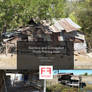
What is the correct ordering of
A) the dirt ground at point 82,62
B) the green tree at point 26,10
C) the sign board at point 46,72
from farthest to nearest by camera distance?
the green tree at point 26,10 < the dirt ground at point 82,62 < the sign board at point 46,72

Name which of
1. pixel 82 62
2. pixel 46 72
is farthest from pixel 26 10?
pixel 46 72

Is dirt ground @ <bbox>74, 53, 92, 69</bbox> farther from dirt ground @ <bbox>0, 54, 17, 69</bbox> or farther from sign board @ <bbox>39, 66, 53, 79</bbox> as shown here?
sign board @ <bbox>39, 66, 53, 79</bbox>

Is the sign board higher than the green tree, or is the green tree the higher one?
the green tree

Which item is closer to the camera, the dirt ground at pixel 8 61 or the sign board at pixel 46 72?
the sign board at pixel 46 72

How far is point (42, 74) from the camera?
1188 cm

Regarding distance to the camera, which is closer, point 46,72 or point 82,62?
point 46,72

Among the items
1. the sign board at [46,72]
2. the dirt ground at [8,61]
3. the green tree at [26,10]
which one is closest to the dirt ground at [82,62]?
the dirt ground at [8,61]

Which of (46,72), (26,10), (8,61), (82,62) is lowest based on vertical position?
(46,72)

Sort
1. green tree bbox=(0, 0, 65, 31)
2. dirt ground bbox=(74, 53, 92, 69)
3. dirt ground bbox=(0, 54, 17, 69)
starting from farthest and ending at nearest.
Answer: green tree bbox=(0, 0, 65, 31)
dirt ground bbox=(74, 53, 92, 69)
dirt ground bbox=(0, 54, 17, 69)

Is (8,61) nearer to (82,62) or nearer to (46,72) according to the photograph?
(82,62)

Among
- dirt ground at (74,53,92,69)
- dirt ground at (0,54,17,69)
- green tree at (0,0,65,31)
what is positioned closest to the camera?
dirt ground at (0,54,17,69)

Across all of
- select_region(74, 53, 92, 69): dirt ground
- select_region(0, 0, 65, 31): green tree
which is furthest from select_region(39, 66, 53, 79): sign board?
select_region(0, 0, 65, 31): green tree

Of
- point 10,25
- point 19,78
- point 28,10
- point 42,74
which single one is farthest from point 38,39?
point 42,74

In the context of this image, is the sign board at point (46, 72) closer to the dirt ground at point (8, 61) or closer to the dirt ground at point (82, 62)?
the dirt ground at point (8, 61)
